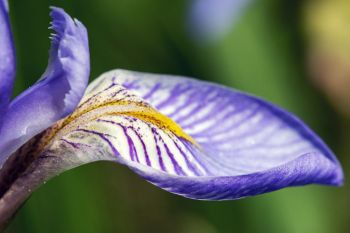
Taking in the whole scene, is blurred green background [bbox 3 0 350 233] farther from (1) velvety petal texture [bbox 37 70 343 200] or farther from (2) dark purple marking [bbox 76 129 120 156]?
(2) dark purple marking [bbox 76 129 120 156]

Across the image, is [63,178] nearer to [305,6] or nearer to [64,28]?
[64,28]

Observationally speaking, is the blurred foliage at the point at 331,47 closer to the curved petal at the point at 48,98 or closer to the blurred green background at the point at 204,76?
the blurred green background at the point at 204,76

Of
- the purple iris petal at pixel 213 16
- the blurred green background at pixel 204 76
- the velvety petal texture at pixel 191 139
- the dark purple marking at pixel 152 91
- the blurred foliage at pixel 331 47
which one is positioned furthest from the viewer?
the blurred foliage at pixel 331 47

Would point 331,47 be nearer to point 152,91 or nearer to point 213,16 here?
point 213,16

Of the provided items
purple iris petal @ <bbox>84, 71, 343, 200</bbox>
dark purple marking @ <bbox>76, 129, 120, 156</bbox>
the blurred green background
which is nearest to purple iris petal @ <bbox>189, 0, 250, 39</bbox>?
the blurred green background

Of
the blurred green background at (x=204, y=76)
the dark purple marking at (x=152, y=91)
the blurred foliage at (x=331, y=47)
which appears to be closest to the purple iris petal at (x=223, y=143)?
the dark purple marking at (x=152, y=91)

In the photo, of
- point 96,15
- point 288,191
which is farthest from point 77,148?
point 96,15
